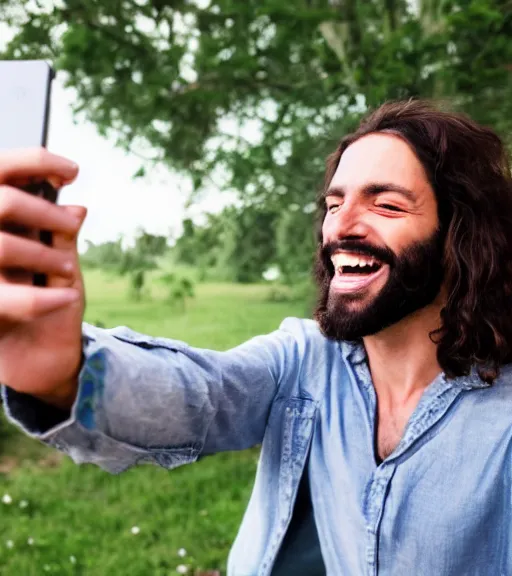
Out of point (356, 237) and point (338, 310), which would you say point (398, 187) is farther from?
point (338, 310)

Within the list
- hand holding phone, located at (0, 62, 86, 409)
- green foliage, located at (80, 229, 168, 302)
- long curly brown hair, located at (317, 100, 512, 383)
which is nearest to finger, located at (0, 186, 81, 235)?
hand holding phone, located at (0, 62, 86, 409)

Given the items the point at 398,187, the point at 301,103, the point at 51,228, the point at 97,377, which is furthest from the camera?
the point at 301,103

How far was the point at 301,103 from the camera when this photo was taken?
4340 mm

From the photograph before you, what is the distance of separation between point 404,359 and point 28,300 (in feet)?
3.72

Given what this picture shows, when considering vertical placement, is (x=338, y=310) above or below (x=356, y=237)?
below

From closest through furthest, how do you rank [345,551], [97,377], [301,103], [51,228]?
[51,228] → [97,377] → [345,551] → [301,103]

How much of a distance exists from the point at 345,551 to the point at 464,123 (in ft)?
4.22

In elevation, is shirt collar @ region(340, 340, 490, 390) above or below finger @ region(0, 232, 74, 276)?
below

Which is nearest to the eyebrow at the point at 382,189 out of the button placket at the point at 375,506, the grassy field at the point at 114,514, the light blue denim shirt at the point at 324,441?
the light blue denim shirt at the point at 324,441

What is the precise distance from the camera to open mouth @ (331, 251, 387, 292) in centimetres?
165

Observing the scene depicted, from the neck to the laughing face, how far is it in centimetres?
7

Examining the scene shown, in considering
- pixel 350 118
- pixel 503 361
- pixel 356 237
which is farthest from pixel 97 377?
pixel 350 118

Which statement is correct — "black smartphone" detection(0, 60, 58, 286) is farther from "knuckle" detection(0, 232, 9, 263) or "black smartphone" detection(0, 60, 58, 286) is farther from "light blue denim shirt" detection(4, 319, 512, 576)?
"light blue denim shirt" detection(4, 319, 512, 576)

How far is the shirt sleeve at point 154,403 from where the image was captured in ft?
3.55
